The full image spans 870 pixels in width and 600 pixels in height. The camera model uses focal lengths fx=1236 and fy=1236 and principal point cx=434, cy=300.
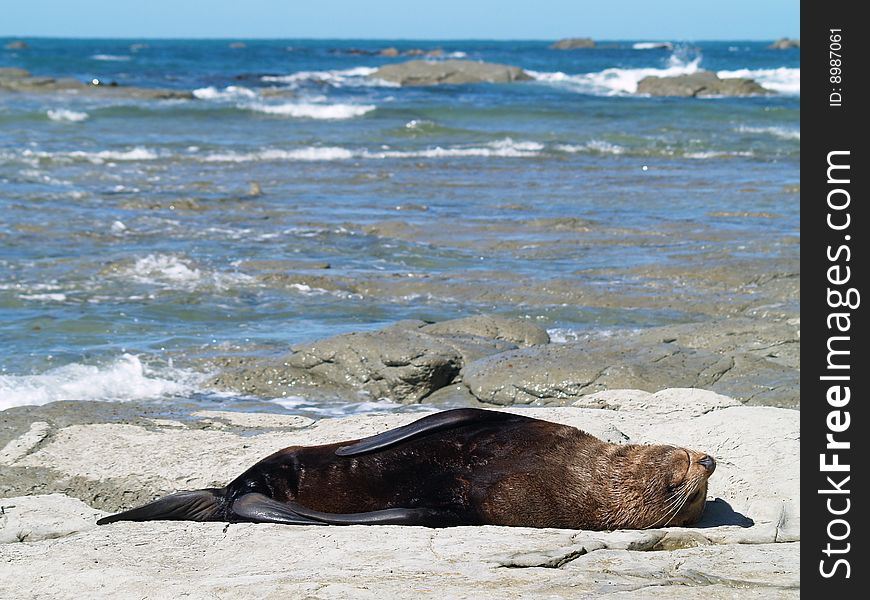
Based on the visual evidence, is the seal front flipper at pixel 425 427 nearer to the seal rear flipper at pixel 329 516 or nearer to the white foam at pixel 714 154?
the seal rear flipper at pixel 329 516

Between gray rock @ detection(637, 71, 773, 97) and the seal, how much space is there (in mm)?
42978

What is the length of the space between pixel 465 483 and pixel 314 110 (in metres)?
32.4

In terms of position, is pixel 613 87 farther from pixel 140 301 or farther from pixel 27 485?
pixel 27 485

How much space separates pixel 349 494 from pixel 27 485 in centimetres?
174

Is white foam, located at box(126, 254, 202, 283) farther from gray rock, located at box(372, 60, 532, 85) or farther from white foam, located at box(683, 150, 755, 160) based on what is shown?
gray rock, located at box(372, 60, 532, 85)

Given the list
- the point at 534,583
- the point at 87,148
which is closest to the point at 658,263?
the point at 534,583

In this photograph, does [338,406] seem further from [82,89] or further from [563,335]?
[82,89]

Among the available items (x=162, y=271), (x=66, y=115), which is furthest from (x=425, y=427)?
(x=66, y=115)

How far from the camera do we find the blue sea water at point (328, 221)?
10.1m

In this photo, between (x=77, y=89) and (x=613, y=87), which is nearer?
(x=77, y=89)

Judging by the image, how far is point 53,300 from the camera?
35.9ft

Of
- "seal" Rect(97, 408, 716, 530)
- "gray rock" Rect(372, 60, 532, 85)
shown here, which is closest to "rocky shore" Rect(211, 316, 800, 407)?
"seal" Rect(97, 408, 716, 530)
